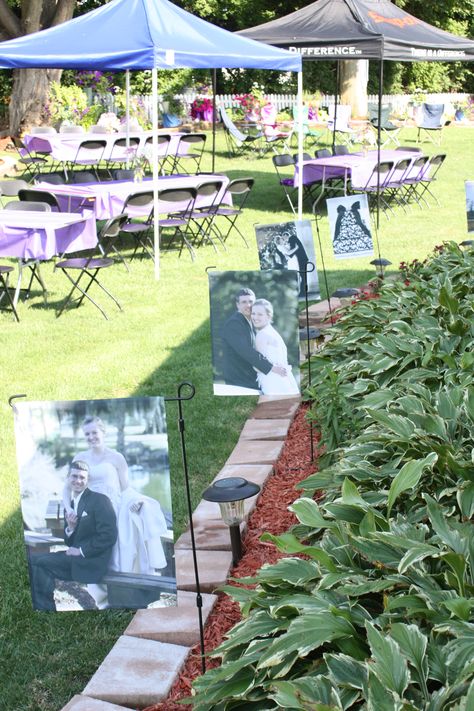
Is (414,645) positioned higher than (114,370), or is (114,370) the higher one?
(414,645)

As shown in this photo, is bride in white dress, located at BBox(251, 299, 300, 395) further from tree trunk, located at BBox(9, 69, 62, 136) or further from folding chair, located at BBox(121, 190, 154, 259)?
tree trunk, located at BBox(9, 69, 62, 136)

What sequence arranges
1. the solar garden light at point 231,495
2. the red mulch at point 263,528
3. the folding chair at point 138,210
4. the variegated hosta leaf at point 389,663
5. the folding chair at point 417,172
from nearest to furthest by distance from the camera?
1. the variegated hosta leaf at point 389,663
2. the red mulch at point 263,528
3. the solar garden light at point 231,495
4. the folding chair at point 138,210
5. the folding chair at point 417,172

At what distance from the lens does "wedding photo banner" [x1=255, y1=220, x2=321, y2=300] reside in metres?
5.79

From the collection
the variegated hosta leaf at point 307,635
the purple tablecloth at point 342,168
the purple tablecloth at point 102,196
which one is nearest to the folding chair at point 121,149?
the purple tablecloth at point 342,168

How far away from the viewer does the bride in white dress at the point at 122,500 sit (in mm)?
2598

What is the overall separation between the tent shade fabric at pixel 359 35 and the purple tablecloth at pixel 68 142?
372 cm

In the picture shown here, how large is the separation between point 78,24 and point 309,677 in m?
9.40

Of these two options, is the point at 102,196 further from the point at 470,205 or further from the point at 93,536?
the point at 93,536

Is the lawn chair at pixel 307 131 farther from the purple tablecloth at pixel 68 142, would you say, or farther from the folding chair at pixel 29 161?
the folding chair at pixel 29 161

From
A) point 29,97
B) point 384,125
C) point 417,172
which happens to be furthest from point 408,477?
point 384,125

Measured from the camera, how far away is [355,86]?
83.6 feet

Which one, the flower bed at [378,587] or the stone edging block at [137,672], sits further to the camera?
the stone edging block at [137,672]

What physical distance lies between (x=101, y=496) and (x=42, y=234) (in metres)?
5.78

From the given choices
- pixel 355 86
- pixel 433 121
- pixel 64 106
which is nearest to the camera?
pixel 64 106
